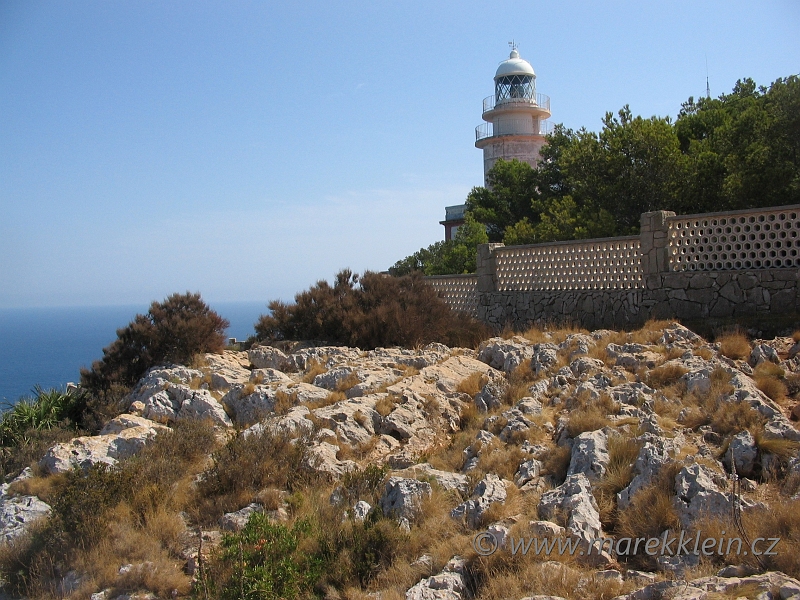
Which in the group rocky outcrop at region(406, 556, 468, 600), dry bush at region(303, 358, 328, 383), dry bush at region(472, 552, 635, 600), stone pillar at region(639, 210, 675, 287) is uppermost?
stone pillar at region(639, 210, 675, 287)

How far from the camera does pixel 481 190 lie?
33.0 m

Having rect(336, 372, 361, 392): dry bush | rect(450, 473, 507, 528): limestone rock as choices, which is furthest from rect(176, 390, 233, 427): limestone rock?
rect(450, 473, 507, 528): limestone rock

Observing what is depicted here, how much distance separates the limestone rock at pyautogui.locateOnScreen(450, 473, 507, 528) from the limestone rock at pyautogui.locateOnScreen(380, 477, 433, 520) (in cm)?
42

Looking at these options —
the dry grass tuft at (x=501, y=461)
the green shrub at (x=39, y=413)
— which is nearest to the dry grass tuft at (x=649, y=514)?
the dry grass tuft at (x=501, y=461)

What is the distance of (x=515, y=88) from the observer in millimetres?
41156

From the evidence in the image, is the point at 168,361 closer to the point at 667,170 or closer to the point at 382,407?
the point at 382,407

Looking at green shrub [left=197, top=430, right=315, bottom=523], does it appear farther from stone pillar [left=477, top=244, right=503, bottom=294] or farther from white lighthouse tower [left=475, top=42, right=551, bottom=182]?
white lighthouse tower [left=475, top=42, right=551, bottom=182]

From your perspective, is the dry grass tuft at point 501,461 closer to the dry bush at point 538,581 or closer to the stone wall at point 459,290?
the dry bush at point 538,581

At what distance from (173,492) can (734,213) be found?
12.4 metres

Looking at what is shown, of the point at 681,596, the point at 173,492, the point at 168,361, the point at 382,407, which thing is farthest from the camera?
the point at 168,361

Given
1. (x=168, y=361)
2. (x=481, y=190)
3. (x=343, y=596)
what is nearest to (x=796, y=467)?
(x=343, y=596)

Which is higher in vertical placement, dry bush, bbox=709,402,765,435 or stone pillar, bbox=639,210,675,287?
stone pillar, bbox=639,210,675,287

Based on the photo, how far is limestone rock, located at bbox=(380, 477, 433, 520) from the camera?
731 centimetres

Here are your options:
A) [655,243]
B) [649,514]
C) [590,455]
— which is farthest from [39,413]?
[655,243]
